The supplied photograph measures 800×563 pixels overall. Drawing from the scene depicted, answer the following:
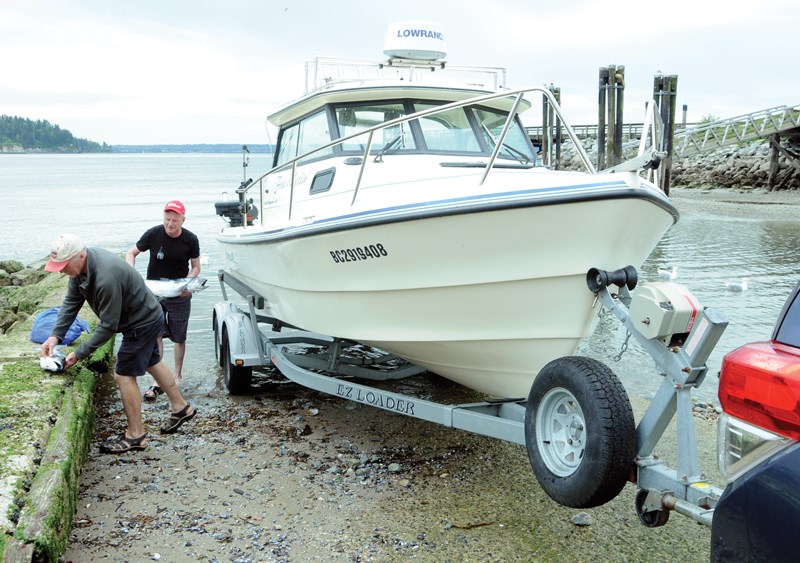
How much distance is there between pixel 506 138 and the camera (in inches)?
244

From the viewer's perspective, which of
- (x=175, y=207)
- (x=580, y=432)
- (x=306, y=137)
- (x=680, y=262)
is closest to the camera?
(x=580, y=432)

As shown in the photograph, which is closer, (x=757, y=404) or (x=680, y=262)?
(x=757, y=404)

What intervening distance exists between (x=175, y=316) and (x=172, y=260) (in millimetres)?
542

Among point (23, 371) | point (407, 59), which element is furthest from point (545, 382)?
point (407, 59)

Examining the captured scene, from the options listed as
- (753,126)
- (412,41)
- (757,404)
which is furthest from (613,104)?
(757,404)

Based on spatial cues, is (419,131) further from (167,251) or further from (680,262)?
(680,262)

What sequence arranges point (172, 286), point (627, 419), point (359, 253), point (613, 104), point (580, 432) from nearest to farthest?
1. point (627, 419)
2. point (580, 432)
3. point (359, 253)
4. point (172, 286)
5. point (613, 104)

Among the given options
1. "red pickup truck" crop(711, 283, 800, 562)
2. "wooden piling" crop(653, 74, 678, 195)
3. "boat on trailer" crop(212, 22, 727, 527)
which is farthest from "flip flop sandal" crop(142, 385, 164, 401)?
"wooden piling" crop(653, 74, 678, 195)

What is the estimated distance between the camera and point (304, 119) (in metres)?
6.88

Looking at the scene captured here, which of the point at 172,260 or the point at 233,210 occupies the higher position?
the point at 233,210

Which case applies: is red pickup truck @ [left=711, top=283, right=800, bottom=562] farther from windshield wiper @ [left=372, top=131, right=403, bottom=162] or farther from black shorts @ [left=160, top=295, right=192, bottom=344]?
black shorts @ [left=160, top=295, right=192, bottom=344]

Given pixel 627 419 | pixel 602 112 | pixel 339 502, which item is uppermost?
pixel 602 112

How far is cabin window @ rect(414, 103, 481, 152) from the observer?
19.4ft

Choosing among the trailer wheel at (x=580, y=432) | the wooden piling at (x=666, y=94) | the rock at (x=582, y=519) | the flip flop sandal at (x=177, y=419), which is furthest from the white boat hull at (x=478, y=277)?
the wooden piling at (x=666, y=94)
